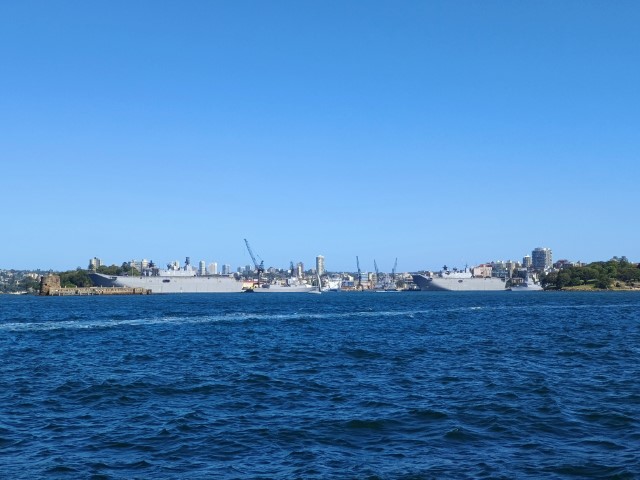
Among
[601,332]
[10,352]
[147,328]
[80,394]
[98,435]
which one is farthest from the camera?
[147,328]

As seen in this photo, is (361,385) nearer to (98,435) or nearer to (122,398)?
(122,398)

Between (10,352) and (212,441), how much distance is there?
3124 cm

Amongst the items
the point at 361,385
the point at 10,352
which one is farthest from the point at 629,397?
the point at 10,352

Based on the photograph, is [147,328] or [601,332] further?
[147,328]

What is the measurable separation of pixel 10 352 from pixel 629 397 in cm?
3786

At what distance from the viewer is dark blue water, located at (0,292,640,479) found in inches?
695

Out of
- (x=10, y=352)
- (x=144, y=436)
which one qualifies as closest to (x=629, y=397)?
(x=144, y=436)

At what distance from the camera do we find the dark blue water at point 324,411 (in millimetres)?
17656

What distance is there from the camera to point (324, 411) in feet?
79.9

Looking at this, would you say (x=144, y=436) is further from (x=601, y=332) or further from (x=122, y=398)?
(x=601, y=332)

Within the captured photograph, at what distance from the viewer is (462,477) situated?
16281 millimetres

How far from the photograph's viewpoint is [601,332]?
59125mm

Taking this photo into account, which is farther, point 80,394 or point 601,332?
point 601,332

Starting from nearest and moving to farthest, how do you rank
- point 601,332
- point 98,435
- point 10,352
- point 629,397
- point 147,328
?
point 98,435 → point 629,397 → point 10,352 → point 601,332 → point 147,328
